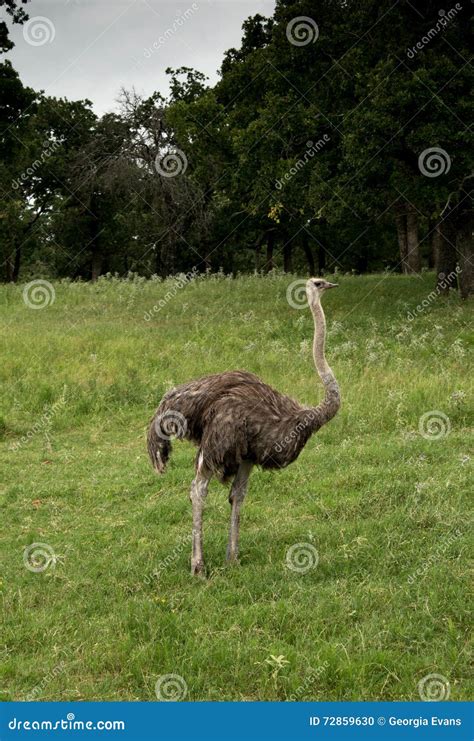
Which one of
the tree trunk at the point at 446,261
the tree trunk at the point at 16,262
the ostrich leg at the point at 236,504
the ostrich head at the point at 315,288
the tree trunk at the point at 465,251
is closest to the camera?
the ostrich leg at the point at 236,504

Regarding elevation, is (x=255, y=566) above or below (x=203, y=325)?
below

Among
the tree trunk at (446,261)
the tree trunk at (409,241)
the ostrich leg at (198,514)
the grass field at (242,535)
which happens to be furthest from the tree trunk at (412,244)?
the ostrich leg at (198,514)

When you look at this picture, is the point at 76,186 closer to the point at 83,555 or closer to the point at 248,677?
the point at 83,555

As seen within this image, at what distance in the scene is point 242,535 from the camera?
8.88 meters

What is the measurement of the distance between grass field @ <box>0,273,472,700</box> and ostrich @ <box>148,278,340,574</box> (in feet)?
2.74

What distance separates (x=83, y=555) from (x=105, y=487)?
2.31m

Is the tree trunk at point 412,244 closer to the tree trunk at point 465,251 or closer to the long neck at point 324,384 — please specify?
the tree trunk at point 465,251

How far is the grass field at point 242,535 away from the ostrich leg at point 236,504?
0.22 metres

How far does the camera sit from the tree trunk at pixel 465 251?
23.0 m

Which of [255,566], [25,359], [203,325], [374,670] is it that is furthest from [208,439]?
[203,325]

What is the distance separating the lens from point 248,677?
19.7 feet

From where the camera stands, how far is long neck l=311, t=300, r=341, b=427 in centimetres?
778

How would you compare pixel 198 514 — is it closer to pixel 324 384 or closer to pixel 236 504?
pixel 236 504

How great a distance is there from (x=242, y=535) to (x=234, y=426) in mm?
1736
